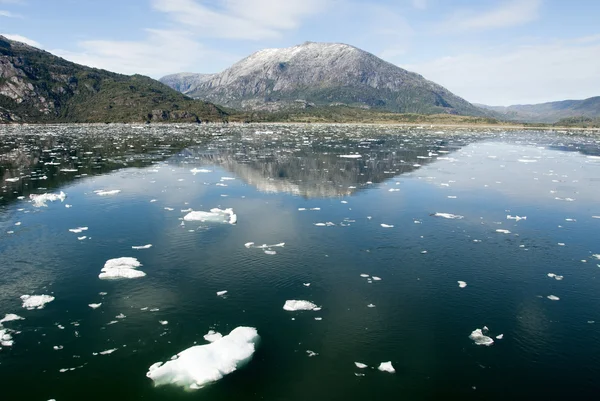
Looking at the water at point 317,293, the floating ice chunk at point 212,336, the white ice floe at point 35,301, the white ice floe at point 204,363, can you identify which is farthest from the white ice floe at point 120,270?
the white ice floe at point 204,363

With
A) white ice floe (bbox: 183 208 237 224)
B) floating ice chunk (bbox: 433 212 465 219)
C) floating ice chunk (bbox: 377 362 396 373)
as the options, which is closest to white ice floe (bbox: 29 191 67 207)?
white ice floe (bbox: 183 208 237 224)

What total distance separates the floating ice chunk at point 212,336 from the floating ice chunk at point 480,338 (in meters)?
7.04

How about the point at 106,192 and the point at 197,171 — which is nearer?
the point at 106,192

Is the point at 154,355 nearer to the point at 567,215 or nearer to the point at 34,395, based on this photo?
the point at 34,395

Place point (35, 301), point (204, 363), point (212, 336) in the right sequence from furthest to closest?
1. point (35, 301)
2. point (212, 336)
3. point (204, 363)

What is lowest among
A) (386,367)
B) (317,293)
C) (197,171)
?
(386,367)

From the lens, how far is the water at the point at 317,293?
9.05 m

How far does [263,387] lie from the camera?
874cm

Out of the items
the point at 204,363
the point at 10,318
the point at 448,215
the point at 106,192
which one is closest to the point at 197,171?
the point at 106,192

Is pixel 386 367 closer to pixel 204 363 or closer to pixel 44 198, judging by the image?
pixel 204 363

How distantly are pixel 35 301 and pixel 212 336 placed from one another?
20.7ft

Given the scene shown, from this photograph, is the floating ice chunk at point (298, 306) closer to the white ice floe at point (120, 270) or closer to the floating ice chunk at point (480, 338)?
the floating ice chunk at point (480, 338)

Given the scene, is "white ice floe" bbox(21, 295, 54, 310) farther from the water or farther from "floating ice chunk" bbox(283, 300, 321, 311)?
"floating ice chunk" bbox(283, 300, 321, 311)

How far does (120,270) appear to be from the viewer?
557 inches
